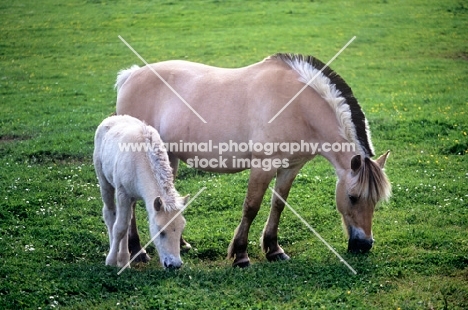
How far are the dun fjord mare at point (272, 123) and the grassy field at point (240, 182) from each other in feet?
2.20

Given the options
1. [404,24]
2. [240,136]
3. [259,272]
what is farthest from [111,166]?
[404,24]

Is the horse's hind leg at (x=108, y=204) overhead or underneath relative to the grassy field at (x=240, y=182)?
overhead

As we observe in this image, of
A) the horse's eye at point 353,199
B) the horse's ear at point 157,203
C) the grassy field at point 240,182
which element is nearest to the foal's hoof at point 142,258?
the grassy field at point 240,182

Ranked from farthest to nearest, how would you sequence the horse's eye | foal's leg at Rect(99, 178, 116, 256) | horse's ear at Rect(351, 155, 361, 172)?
1. foal's leg at Rect(99, 178, 116, 256)
2. the horse's eye
3. horse's ear at Rect(351, 155, 361, 172)

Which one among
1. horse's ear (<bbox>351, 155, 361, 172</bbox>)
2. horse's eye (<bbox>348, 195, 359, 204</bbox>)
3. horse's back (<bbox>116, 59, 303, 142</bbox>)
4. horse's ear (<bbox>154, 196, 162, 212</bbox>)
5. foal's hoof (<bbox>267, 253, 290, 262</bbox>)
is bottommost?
foal's hoof (<bbox>267, 253, 290, 262</bbox>)

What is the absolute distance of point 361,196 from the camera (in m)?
7.45

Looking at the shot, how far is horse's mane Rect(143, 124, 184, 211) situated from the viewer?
277 inches

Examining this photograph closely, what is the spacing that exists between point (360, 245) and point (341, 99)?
186 centimetres

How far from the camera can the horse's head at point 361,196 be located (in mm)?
7375

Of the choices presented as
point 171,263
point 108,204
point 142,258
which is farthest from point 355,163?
point 108,204

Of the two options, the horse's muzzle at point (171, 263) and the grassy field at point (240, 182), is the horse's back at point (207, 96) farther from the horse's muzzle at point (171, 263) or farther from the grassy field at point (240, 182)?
the horse's muzzle at point (171, 263)

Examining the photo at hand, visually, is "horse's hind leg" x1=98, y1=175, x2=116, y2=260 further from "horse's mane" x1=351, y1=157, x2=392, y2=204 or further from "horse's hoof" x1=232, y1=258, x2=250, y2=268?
"horse's mane" x1=351, y1=157, x2=392, y2=204

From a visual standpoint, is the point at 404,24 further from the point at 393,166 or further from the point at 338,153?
the point at 338,153

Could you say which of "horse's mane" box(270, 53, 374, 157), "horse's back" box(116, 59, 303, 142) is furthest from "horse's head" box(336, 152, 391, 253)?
"horse's back" box(116, 59, 303, 142)
